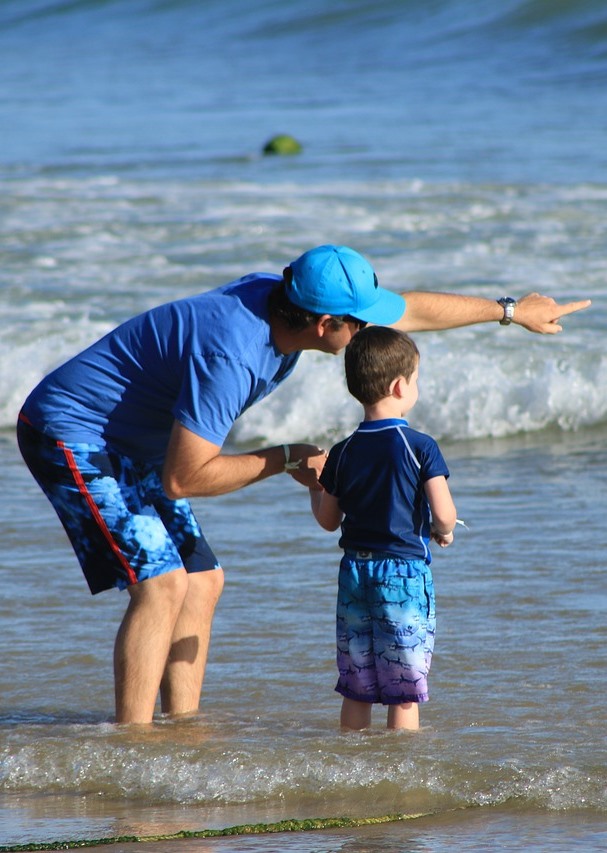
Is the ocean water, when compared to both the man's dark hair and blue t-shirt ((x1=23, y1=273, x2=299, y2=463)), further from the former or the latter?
the man's dark hair

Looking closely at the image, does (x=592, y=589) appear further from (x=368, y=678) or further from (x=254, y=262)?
(x=254, y=262)

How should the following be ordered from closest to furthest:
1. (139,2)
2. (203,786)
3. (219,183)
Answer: (203,786) < (219,183) < (139,2)

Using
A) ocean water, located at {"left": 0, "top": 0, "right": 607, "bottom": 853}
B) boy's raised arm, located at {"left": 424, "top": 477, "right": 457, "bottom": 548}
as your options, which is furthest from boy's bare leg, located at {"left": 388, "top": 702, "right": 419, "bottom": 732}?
boy's raised arm, located at {"left": 424, "top": 477, "right": 457, "bottom": 548}

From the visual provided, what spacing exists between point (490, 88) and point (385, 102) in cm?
168

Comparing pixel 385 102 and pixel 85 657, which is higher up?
pixel 385 102

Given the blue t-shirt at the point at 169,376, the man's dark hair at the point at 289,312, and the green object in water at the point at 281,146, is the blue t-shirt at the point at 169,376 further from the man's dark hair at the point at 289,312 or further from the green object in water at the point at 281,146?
the green object in water at the point at 281,146

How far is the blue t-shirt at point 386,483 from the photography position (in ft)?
11.8

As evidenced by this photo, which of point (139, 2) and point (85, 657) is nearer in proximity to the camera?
point (85, 657)

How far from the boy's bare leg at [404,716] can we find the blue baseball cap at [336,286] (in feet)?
3.59

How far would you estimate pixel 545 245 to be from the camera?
11.9 metres

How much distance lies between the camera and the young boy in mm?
3588

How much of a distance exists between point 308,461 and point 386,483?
0.22 metres

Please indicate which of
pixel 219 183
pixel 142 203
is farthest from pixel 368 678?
pixel 219 183

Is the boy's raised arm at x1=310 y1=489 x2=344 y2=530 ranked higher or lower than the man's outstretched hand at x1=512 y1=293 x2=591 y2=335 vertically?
lower
